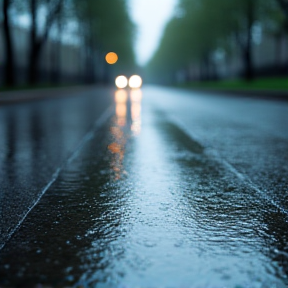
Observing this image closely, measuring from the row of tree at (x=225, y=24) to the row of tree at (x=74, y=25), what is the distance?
29.9 ft

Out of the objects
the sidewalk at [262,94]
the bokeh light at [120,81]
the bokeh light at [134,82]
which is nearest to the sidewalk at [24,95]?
the sidewalk at [262,94]

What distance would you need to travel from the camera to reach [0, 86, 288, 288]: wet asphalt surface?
250cm

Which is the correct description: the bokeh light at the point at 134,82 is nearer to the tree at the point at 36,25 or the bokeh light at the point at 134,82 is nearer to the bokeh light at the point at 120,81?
the bokeh light at the point at 120,81

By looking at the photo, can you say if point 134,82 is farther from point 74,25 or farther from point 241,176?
point 241,176

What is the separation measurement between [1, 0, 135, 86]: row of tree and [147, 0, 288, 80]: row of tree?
9.10 metres

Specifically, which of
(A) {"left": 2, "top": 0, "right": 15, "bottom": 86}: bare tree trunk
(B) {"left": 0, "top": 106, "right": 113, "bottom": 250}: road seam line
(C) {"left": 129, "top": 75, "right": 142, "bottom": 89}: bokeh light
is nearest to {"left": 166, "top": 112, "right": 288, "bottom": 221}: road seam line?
(B) {"left": 0, "top": 106, "right": 113, "bottom": 250}: road seam line

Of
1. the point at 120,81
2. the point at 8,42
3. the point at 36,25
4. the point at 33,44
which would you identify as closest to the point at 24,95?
the point at 8,42

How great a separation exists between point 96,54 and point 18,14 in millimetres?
46925

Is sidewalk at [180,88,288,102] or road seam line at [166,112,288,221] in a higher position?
sidewalk at [180,88,288,102]

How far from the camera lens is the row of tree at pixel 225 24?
36.3 metres

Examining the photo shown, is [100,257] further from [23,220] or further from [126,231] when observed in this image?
[23,220]

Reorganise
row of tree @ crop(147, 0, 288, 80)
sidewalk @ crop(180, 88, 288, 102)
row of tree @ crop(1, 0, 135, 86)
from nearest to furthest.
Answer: sidewalk @ crop(180, 88, 288, 102), row of tree @ crop(1, 0, 135, 86), row of tree @ crop(147, 0, 288, 80)

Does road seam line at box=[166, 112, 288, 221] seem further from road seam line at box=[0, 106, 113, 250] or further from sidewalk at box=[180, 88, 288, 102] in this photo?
sidewalk at box=[180, 88, 288, 102]

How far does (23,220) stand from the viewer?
138 inches
